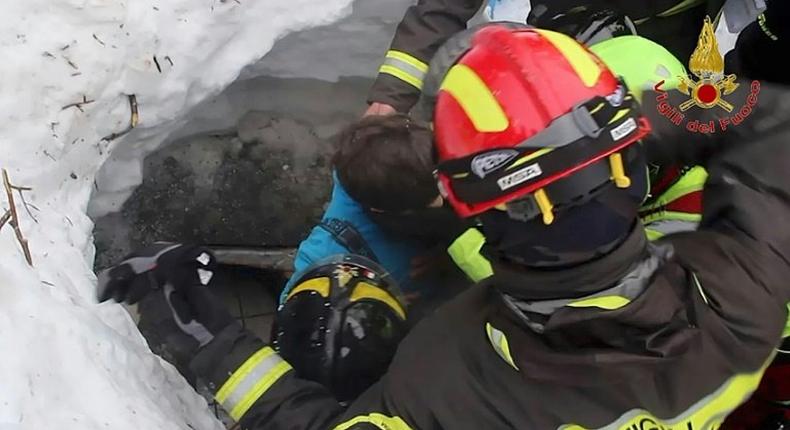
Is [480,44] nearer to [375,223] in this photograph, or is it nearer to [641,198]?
[641,198]

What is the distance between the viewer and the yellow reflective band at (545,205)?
1080mm

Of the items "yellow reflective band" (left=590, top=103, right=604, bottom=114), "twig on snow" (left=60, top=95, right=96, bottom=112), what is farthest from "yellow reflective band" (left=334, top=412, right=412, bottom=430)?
"twig on snow" (left=60, top=95, right=96, bottom=112)

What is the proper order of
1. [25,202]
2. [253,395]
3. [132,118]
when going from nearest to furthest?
1. [253,395]
2. [25,202]
3. [132,118]

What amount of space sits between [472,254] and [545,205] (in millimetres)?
570

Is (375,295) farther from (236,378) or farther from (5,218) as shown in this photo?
(5,218)

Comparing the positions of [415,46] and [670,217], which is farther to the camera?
[415,46]

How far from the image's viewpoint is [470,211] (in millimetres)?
1162

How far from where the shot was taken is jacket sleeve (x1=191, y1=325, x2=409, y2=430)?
1438mm

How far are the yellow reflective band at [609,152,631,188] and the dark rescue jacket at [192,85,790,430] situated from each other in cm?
7

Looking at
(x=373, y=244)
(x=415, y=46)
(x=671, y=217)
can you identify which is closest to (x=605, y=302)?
(x=671, y=217)

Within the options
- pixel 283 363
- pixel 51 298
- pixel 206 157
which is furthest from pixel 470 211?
pixel 206 157

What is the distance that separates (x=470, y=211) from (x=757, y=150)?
395 millimetres

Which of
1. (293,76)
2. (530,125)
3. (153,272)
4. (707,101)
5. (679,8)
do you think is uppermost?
(530,125)

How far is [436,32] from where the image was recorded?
6.46ft
